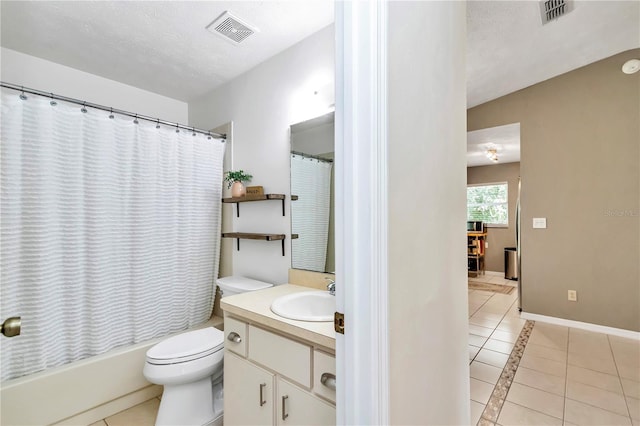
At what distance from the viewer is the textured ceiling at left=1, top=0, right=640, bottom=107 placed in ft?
5.72

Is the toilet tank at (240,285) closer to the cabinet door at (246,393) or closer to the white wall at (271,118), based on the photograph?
the white wall at (271,118)

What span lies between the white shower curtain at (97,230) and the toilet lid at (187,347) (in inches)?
18.3

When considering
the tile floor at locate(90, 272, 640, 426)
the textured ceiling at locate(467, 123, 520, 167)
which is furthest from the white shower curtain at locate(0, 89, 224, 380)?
the textured ceiling at locate(467, 123, 520, 167)

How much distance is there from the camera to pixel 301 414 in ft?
3.88

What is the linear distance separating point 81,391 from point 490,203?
710cm

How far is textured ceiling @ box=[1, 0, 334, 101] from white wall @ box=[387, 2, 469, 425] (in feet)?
3.31

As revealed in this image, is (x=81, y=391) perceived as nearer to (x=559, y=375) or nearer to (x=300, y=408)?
(x=300, y=408)

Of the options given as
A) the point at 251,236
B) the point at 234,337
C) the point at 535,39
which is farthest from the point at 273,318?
the point at 535,39

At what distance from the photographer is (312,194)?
2.04 m

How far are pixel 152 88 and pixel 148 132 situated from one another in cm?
75

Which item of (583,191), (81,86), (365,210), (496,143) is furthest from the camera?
(496,143)

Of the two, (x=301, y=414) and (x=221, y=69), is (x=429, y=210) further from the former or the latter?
(x=221, y=69)

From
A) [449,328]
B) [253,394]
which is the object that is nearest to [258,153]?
[253,394]

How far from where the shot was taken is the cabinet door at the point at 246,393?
4.33 ft
